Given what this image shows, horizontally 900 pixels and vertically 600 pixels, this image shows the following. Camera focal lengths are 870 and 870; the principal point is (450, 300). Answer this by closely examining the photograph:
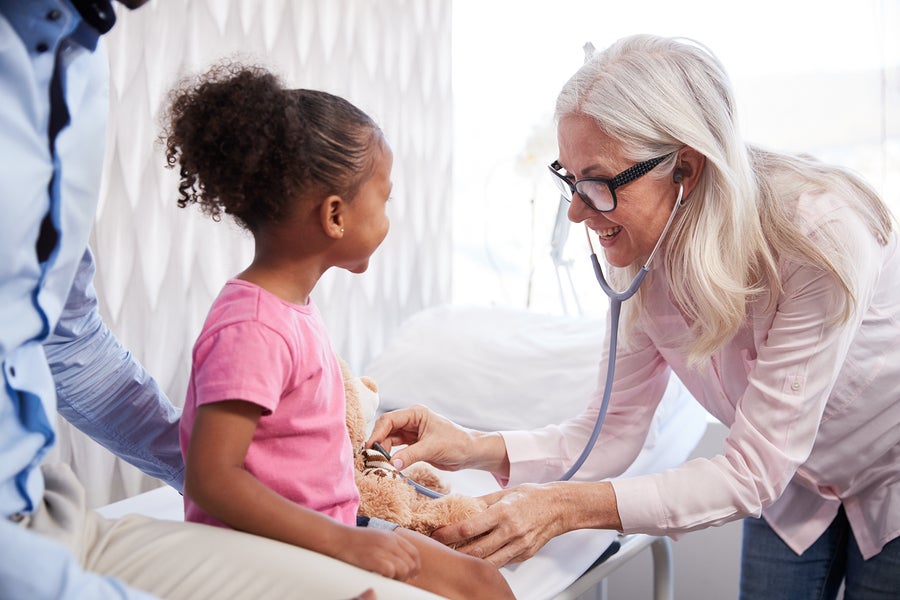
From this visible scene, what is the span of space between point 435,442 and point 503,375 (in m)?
0.78

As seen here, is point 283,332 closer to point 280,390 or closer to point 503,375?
point 280,390

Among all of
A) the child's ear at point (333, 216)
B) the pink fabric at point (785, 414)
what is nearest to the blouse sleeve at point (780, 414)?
the pink fabric at point (785, 414)

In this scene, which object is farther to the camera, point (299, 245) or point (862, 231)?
point (862, 231)

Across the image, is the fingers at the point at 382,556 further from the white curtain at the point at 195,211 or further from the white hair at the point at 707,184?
the white curtain at the point at 195,211

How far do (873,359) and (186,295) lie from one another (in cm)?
148

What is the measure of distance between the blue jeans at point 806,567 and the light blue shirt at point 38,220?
52.5 inches

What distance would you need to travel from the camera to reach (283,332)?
42.0 inches

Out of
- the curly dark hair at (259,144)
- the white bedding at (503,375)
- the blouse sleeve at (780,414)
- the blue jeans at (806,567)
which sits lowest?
the blue jeans at (806,567)

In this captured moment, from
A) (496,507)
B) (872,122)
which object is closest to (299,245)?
(496,507)

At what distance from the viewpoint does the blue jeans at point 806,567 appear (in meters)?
1.67

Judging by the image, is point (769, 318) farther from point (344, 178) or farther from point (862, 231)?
point (344, 178)

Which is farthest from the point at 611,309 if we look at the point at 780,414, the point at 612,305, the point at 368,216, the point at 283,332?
the point at 283,332

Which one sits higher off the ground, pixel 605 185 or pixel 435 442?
pixel 605 185

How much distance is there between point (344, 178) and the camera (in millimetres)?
1134
